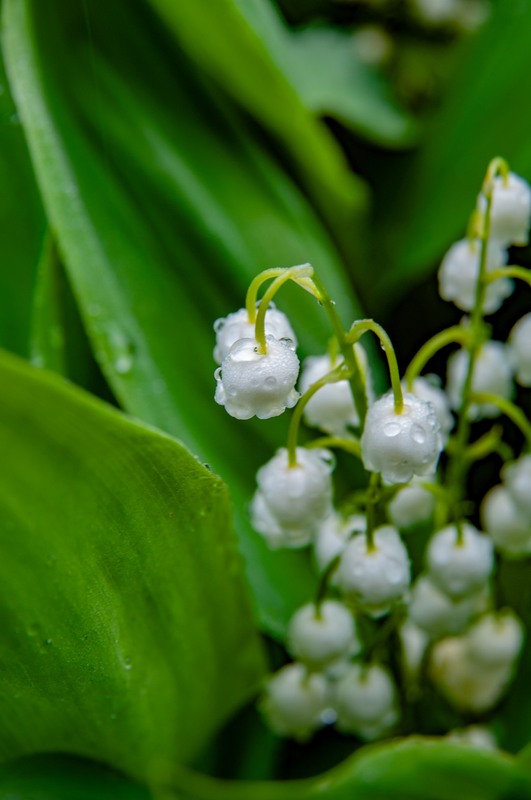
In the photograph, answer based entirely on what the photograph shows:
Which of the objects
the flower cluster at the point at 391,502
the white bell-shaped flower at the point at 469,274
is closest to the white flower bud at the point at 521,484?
the flower cluster at the point at 391,502

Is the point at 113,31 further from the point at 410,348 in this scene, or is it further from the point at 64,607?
the point at 64,607

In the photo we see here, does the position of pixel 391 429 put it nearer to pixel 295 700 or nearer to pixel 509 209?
pixel 509 209

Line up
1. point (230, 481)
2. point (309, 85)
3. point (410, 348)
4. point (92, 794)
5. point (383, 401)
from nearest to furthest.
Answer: point (383, 401)
point (92, 794)
point (230, 481)
point (410, 348)
point (309, 85)

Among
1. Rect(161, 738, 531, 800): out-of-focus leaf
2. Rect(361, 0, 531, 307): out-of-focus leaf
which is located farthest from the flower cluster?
Rect(361, 0, 531, 307): out-of-focus leaf

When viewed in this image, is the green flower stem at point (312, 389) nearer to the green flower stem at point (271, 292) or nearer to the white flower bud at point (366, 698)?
the green flower stem at point (271, 292)

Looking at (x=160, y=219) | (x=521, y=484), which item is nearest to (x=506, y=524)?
(x=521, y=484)

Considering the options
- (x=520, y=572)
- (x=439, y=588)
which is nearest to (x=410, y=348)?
(x=520, y=572)

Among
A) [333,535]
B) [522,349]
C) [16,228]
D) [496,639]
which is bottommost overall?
[496,639]
